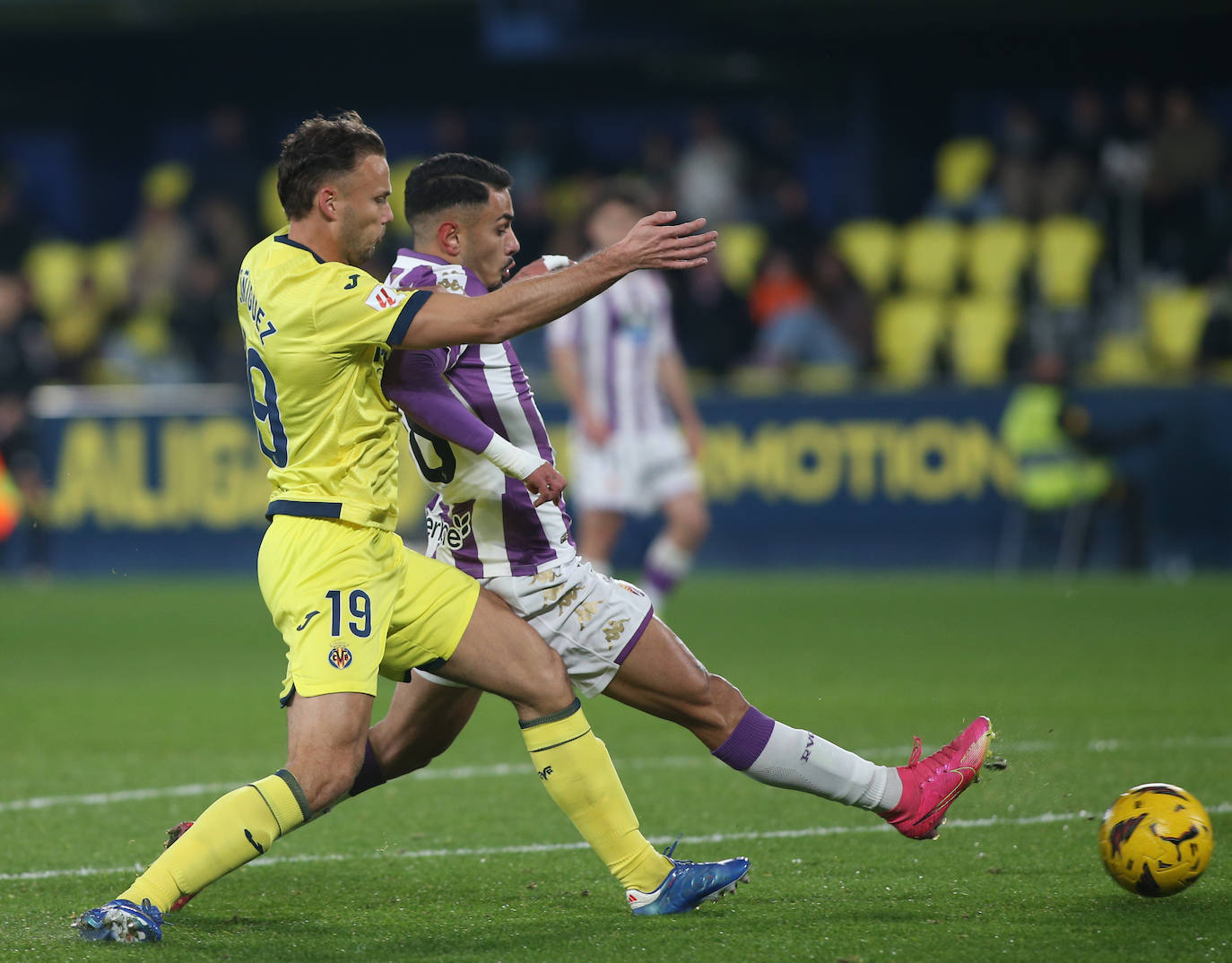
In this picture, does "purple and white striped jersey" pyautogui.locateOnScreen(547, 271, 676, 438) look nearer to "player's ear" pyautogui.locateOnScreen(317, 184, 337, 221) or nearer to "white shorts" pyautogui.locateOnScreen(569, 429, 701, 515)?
"white shorts" pyautogui.locateOnScreen(569, 429, 701, 515)

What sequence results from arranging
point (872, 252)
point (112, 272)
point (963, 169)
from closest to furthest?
1. point (872, 252)
2. point (963, 169)
3. point (112, 272)

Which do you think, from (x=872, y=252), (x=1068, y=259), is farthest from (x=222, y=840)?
(x=872, y=252)

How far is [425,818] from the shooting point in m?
6.05

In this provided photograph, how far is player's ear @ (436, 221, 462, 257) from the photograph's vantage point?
4.77 metres

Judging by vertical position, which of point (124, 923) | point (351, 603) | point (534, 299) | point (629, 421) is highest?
point (534, 299)

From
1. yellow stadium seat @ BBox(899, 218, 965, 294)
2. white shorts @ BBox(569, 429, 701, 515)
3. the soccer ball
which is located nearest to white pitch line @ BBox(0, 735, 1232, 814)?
the soccer ball

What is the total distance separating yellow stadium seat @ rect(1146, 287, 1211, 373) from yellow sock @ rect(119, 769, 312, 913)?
38.5 ft

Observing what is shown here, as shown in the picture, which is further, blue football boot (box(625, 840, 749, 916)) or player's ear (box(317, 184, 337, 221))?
blue football boot (box(625, 840, 749, 916))

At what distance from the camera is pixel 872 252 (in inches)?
664

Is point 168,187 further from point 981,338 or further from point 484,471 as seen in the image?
point 484,471

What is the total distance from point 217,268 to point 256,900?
14.0 meters

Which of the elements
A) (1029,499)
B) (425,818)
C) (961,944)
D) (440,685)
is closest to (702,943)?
(961,944)

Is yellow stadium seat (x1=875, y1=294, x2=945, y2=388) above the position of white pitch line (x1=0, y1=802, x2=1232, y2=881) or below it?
above

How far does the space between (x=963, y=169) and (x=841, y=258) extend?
2.51m
